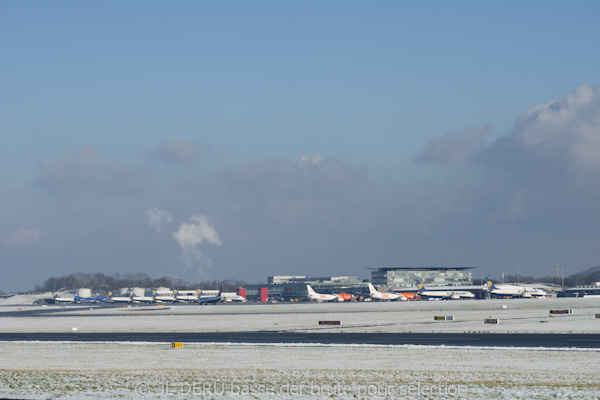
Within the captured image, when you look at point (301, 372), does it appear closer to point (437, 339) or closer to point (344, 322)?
point (437, 339)

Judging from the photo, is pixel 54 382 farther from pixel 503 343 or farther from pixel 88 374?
pixel 503 343

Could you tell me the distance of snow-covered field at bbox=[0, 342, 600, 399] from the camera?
Result: 22.5 metres

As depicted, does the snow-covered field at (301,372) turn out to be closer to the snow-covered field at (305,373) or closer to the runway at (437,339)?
the snow-covered field at (305,373)

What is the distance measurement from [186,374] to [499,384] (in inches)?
502

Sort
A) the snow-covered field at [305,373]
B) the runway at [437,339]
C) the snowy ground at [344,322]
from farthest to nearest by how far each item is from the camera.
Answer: the snowy ground at [344,322], the runway at [437,339], the snow-covered field at [305,373]

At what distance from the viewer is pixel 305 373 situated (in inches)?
1078

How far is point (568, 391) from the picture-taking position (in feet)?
71.7

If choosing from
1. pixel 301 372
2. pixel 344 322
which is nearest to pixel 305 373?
pixel 301 372

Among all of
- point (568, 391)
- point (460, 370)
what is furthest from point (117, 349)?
point (568, 391)

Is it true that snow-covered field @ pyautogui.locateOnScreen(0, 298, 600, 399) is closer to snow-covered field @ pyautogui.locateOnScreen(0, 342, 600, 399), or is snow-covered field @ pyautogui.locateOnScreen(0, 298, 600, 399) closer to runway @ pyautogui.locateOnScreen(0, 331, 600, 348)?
snow-covered field @ pyautogui.locateOnScreen(0, 342, 600, 399)

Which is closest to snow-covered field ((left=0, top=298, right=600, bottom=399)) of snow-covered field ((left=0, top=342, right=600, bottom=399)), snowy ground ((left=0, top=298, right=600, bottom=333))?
snow-covered field ((left=0, top=342, right=600, bottom=399))

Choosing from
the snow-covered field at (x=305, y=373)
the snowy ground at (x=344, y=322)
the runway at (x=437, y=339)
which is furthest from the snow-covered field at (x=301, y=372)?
the snowy ground at (x=344, y=322)

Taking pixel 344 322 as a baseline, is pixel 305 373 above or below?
above

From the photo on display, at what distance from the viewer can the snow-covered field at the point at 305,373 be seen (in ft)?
74.0
